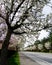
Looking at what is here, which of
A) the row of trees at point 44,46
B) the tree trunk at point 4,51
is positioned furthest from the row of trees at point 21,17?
the row of trees at point 44,46

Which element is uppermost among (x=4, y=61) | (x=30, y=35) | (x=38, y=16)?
(x=38, y=16)

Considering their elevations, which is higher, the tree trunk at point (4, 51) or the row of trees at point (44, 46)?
the row of trees at point (44, 46)

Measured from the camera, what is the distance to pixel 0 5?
12.9m

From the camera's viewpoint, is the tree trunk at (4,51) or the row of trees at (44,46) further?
the row of trees at (44,46)

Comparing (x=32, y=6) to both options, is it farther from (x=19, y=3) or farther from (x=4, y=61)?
(x=4, y=61)

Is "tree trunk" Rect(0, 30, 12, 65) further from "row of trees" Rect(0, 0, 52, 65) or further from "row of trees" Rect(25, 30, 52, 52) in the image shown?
"row of trees" Rect(25, 30, 52, 52)

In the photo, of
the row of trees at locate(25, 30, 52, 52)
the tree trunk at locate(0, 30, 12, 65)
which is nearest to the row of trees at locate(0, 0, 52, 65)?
the tree trunk at locate(0, 30, 12, 65)

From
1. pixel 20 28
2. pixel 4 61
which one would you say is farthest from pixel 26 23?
pixel 4 61

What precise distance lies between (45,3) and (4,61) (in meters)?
3.53

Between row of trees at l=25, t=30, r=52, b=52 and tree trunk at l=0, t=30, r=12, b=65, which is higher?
row of trees at l=25, t=30, r=52, b=52

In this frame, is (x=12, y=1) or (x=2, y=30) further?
(x=2, y=30)

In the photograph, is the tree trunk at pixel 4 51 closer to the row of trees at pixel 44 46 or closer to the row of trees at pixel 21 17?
the row of trees at pixel 21 17

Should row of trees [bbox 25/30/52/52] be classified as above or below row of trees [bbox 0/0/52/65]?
above

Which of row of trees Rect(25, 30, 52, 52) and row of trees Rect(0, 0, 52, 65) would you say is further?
row of trees Rect(25, 30, 52, 52)
